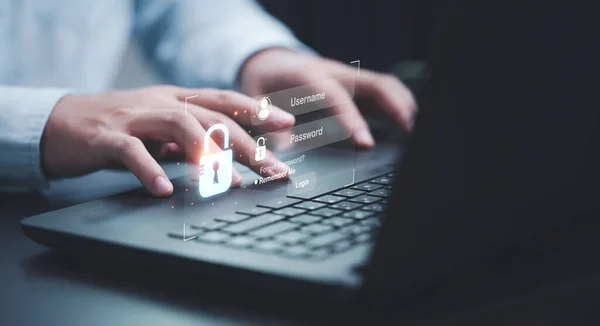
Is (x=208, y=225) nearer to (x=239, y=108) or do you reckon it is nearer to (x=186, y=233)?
(x=186, y=233)

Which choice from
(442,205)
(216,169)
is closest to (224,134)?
(216,169)

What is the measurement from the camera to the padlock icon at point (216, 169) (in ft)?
1.63

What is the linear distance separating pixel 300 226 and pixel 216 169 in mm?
110

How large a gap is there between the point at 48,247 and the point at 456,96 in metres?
0.34

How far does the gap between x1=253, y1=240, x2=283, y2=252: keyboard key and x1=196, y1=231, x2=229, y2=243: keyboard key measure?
0.03 m

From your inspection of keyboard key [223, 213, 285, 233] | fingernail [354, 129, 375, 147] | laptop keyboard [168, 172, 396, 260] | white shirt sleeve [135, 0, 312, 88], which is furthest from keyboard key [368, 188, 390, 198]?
white shirt sleeve [135, 0, 312, 88]

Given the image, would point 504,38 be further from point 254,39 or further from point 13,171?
point 254,39

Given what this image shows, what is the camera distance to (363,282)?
0.99ft

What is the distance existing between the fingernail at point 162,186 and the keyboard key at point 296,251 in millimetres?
200

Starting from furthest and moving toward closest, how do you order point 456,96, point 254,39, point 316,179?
point 254,39 → point 316,179 → point 456,96

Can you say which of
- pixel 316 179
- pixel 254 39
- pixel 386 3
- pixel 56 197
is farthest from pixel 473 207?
pixel 386 3

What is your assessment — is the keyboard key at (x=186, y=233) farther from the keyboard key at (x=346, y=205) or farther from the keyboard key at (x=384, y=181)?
the keyboard key at (x=384, y=181)

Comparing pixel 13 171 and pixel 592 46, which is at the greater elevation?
pixel 592 46

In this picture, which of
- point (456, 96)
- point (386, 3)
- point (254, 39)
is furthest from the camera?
point (386, 3)
